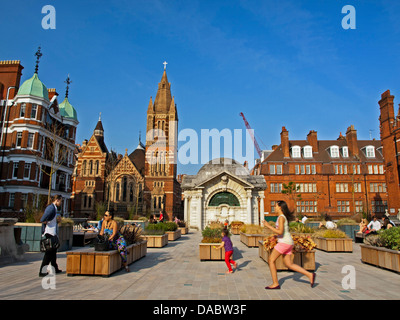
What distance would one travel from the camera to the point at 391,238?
10.1 metres

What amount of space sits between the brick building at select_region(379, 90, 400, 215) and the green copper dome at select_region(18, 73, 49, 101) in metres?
45.7

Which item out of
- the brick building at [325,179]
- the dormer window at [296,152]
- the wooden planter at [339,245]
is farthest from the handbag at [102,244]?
the dormer window at [296,152]

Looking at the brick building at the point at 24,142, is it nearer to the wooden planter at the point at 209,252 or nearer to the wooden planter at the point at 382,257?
the wooden planter at the point at 209,252

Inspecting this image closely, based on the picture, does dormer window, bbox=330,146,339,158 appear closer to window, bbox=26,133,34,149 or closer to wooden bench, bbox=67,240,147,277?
window, bbox=26,133,34,149

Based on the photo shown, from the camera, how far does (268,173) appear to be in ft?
182

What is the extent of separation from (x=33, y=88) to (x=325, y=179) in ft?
162

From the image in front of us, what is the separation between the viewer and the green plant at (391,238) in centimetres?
989

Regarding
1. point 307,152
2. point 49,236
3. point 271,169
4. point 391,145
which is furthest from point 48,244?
point 307,152

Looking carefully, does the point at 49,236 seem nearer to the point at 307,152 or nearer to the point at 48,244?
the point at 48,244

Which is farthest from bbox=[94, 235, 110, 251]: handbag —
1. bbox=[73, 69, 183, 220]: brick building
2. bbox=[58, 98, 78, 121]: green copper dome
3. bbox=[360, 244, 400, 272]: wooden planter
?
bbox=[73, 69, 183, 220]: brick building

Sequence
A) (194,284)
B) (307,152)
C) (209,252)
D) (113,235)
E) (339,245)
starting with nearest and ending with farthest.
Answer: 1. (194,284)
2. (113,235)
3. (209,252)
4. (339,245)
5. (307,152)

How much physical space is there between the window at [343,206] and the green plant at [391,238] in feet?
158

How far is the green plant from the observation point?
32.4ft

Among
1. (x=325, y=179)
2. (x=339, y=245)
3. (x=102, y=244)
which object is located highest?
(x=325, y=179)
